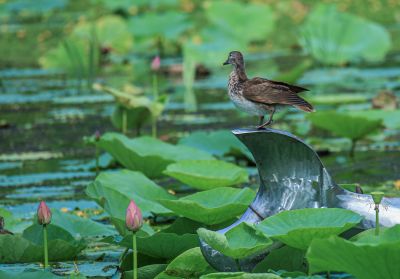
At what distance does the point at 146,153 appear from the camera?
4.48 m

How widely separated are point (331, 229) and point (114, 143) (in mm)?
2009

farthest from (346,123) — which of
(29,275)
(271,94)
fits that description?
(29,275)

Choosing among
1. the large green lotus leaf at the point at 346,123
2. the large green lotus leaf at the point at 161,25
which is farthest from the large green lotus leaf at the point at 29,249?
the large green lotus leaf at the point at 161,25

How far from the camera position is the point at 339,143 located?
18.9 feet

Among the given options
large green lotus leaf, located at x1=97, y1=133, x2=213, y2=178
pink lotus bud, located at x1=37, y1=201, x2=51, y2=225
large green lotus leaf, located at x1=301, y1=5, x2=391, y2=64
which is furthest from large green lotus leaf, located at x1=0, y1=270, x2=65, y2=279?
large green lotus leaf, located at x1=301, y1=5, x2=391, y2=64

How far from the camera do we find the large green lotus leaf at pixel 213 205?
3059 mm

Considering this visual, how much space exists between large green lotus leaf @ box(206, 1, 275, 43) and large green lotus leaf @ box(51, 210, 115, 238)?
6.46 m

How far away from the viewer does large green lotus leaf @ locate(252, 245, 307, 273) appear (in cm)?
278

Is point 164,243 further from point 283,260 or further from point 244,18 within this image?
point 244,18

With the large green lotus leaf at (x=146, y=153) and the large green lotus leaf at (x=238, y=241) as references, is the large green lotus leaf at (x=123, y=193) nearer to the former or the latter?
the large green lotus leaf at (x=146, y=153)

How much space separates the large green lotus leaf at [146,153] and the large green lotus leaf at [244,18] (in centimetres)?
544

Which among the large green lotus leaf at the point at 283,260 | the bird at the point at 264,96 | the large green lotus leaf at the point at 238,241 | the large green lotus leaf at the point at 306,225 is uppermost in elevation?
the bird at the point at 264,96

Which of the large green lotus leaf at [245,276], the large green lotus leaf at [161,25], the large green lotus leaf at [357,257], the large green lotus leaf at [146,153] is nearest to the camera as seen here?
the large green lotus leaf at [357,257]

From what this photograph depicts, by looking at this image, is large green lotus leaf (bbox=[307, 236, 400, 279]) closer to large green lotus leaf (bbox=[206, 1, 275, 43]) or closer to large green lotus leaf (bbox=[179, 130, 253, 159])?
large green lotus leaf (bbox=[179, 130, 253, 159])
